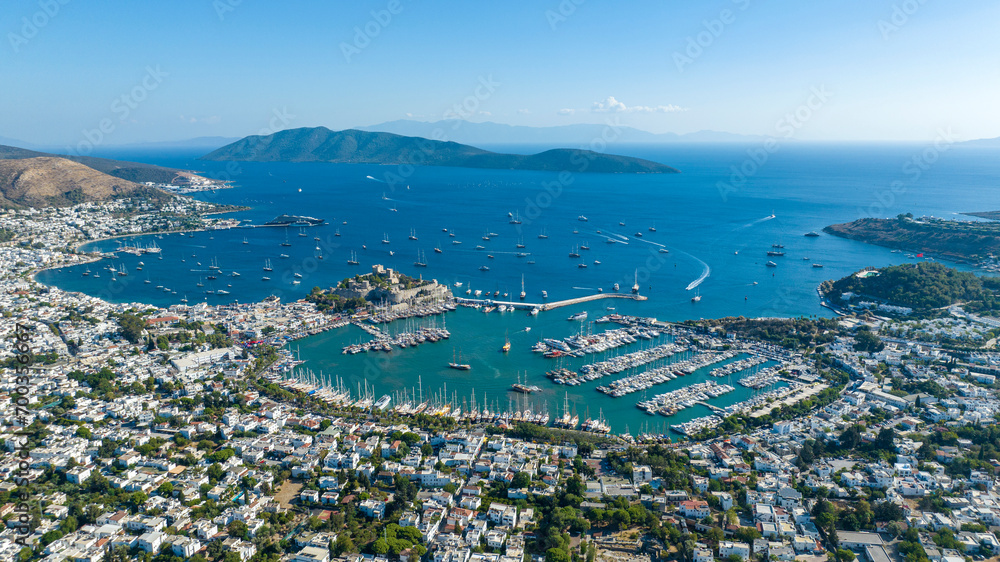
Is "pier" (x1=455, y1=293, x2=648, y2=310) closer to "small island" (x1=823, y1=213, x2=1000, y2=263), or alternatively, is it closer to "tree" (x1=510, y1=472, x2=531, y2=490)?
"tree" (x1=510, y1=472, x2=531, y2=490)

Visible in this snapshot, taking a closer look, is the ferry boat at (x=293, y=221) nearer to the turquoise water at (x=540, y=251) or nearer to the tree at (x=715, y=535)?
the turquoise water at (x=540, y=251)

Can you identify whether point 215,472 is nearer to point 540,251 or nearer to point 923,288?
point 540,251

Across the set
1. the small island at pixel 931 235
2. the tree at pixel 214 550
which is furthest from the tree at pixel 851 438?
the small island at pixel 931 235

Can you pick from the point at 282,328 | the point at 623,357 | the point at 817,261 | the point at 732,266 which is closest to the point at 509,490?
the point at 623,357

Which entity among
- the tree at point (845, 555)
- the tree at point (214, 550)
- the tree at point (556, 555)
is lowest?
the tree at point (845, 555)

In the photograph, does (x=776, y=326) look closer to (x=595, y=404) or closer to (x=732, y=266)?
(x=595, y=404)
